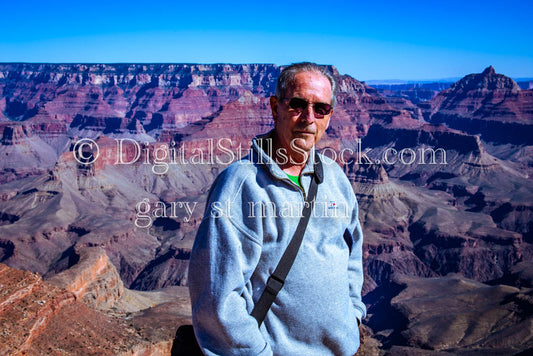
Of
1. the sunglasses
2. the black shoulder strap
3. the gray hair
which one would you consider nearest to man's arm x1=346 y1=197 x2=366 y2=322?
the black shoulder strap

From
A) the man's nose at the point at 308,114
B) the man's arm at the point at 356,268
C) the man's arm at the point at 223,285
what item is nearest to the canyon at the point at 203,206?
the man's arm at the point at 356,268

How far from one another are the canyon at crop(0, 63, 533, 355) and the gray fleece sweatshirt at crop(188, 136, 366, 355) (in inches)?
510

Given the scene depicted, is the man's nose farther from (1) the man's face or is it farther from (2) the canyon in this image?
(2) the canyon

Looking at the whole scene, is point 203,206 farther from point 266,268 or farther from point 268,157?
point 266,268

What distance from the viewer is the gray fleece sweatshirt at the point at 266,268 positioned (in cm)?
345

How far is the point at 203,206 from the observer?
3022 inches

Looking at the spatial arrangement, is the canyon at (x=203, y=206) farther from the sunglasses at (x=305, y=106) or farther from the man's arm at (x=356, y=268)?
the sunglasses at (x=305, y=106)

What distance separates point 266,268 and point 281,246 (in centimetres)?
23

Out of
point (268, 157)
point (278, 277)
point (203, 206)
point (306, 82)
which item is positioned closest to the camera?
point (278, 277)

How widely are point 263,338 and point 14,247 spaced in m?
62.0

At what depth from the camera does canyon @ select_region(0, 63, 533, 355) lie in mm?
27031

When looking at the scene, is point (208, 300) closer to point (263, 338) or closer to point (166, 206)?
point (263, 338)

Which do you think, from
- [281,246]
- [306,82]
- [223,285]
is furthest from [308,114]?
[223,285]

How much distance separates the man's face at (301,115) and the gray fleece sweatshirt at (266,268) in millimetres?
255
